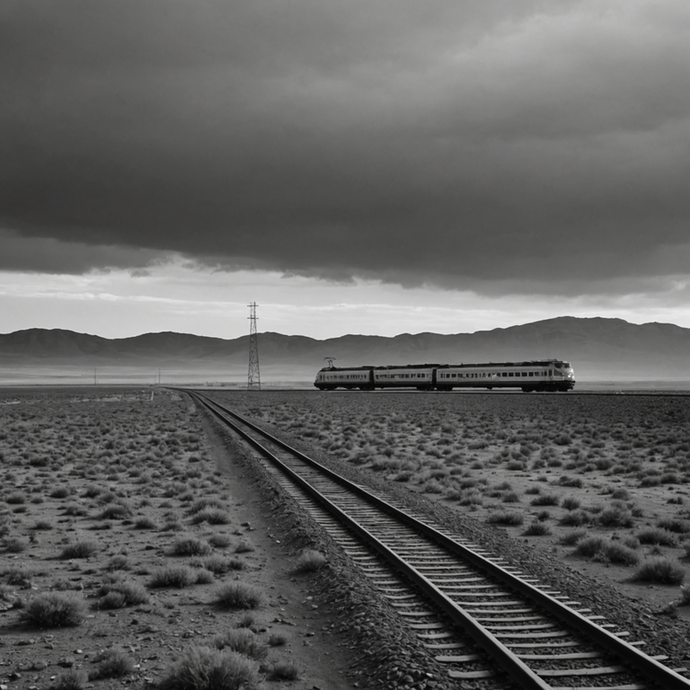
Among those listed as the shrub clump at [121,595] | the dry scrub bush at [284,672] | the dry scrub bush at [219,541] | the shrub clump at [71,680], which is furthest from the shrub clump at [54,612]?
the dry scrub bush at [219,541]

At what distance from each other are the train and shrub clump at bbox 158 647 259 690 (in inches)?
2694

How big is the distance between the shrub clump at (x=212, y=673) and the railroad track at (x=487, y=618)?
6.27 feet

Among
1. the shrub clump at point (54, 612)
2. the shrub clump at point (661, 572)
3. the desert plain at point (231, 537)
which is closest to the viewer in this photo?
the desert plain at point (231, 537)

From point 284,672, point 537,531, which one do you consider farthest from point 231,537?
point 284,672

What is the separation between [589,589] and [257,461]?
52.3ft

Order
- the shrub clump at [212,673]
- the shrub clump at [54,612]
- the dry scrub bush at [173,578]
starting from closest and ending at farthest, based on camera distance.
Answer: the shrub clump at [212,673] → the shrub clump at [54,612] → the dry scrub bush at [173,578]

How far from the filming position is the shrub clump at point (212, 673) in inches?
262

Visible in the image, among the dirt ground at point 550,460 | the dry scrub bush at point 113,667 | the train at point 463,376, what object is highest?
the train at point 463,376

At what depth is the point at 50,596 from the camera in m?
8.84

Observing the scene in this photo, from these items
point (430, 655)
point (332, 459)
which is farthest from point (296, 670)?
point (332, 459)

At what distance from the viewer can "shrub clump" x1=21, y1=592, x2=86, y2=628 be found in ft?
28.0

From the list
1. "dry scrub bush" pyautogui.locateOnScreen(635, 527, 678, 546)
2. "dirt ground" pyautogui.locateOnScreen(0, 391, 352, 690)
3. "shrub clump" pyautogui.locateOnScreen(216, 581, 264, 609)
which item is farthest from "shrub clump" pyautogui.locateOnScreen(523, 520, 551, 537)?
"shrub clump" pyautogui.locateOnScreen(216, 581, 264, 609)

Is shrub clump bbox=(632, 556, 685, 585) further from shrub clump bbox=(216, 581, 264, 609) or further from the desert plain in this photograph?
shrub clump bbox=(216, 581, 264, 609)

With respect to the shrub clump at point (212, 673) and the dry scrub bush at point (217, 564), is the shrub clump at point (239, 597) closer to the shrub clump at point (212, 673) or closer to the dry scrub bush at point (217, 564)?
the dry scrub bush at point (217, 564)
